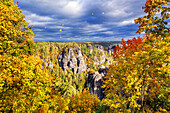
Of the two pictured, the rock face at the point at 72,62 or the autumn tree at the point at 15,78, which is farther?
the rock face at the point at 72,62

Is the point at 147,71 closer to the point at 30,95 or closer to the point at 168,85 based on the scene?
the point at 168,85

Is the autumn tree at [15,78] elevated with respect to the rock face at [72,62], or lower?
elevated

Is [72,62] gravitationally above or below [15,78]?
below

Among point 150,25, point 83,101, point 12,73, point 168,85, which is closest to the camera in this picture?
point 168,85

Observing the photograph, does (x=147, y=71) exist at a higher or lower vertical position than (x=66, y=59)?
higher

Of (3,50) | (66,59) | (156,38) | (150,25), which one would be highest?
(150,25)

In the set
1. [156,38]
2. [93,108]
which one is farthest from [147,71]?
[93,108]

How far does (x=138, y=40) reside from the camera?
11.9m

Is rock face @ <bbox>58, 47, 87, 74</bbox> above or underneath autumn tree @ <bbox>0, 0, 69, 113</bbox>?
underneath

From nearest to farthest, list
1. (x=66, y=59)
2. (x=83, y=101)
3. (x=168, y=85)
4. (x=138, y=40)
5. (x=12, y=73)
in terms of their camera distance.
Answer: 1. (x=168, y=85)
2. (x=12, y=73)
3. (x=138, y=40)
4. (x=83, y=101)
5. (x=66, y=59)

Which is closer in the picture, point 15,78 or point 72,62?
point 15,78

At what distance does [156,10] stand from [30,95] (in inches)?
423

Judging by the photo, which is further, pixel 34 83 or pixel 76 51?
pixel 76 51

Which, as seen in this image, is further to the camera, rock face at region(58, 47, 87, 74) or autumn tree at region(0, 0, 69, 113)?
rock face at region(58, 47, 87, 74)
